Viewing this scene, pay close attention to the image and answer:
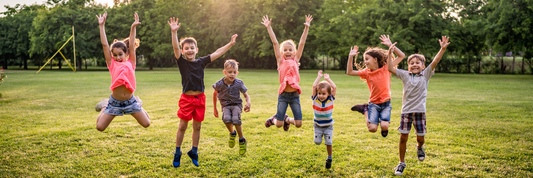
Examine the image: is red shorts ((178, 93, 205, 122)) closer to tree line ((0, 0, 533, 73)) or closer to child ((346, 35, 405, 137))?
child ((346, 35, 405, 137))

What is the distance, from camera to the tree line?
27.6 m

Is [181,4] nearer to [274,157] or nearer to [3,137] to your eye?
[3,137]

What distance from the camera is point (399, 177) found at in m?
5.47

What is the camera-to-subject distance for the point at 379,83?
575cm

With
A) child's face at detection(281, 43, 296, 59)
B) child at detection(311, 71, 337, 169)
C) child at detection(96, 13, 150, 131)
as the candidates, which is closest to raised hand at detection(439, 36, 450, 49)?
child at detection(311, 71, 337, 169)

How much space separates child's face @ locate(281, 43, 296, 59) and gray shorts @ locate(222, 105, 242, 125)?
4.26 ft

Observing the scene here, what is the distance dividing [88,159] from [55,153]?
3.14 ft

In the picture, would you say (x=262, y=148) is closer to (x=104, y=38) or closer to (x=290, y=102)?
(x=290, y=102)

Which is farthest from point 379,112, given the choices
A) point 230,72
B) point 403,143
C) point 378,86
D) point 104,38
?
point 104,38

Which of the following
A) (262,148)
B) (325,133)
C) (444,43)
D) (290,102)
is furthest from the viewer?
(262,148)

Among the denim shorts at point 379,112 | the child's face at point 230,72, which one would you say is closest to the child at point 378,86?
the denim shorts at point 379,112

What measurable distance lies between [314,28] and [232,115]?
3359 centimetres

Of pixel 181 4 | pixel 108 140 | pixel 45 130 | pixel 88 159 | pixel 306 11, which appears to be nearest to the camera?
pixel 88 159

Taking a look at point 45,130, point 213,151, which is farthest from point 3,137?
point 213,151
